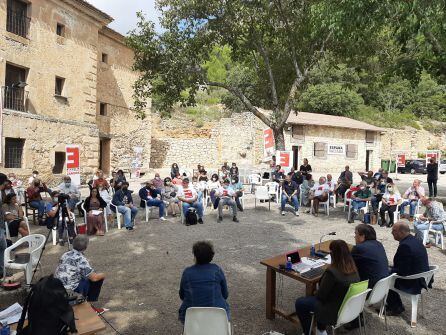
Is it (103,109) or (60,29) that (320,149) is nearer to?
(103,109)

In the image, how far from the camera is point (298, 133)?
24984mm

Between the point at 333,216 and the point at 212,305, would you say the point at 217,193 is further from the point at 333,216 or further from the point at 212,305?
the point at 212,305

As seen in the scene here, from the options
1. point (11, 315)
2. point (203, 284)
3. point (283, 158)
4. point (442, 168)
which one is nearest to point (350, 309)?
point (203, 284)

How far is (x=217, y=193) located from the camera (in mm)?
9766

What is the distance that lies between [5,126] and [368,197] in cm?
1246

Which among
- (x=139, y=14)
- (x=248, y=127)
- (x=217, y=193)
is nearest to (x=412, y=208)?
(x=217, y=193)

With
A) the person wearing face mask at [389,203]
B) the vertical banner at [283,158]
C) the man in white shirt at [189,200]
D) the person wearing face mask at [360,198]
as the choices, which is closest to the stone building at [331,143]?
the vertical banner at [283,158]

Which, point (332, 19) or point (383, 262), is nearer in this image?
point (383, 262)

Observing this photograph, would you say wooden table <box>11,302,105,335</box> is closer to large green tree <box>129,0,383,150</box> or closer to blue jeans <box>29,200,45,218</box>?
blue jeans <box>29,200,45,218</box>

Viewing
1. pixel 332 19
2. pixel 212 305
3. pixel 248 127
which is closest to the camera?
pixel 212 305

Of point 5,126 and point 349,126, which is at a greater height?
point 349,126

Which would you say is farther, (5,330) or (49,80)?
(49,80)

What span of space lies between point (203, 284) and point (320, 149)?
23995 millimetres

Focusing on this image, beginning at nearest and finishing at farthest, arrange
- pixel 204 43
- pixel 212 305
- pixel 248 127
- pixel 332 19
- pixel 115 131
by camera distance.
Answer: pixel 212 305 < pixel 332 19 < pixel 204 43 < pixel 115 131 < pixel 248 127
